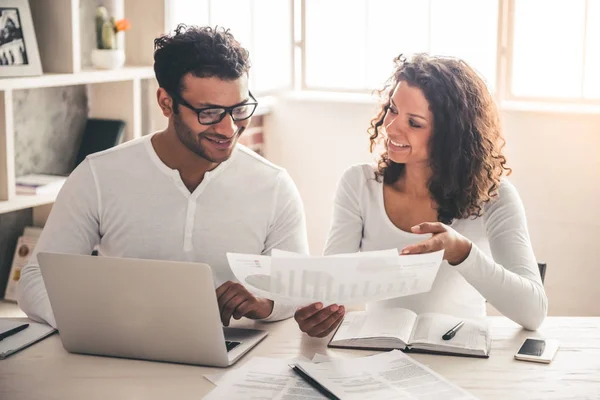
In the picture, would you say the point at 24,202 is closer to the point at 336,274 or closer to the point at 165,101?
the point at 165,101

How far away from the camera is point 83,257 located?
1.68 meters

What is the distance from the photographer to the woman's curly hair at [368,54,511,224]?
225 cm

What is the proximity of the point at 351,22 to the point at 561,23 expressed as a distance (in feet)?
2.89

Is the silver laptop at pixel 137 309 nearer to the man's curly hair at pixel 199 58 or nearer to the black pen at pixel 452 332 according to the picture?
the black pen at pixel 452 332

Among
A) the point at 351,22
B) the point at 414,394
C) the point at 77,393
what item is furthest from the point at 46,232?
the point at 351,22

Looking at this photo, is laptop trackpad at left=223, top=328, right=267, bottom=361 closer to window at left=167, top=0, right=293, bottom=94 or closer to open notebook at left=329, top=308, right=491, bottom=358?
open notebook at left=329, top=308, right=491, bottom=358

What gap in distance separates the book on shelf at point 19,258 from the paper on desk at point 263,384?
1.69 metres

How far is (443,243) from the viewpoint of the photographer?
6.12 ft

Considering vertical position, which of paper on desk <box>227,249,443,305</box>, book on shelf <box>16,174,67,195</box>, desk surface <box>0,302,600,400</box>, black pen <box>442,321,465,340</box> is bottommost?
desk surface <box>0,302,600,400</box>

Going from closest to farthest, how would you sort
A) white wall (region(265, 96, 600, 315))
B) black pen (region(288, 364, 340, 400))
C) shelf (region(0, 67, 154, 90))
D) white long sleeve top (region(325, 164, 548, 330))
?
black pen (region(288, 364, 340, 400)), white long sleeve top (region(325, 164, 548, 330)), shelf (region(0, 67, 154, 90)), white wall (region(265, 96, 600, 315))

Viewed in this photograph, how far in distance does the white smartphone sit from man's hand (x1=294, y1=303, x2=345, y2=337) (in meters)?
0.38

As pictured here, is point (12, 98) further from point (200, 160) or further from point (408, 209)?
point (408, 209)

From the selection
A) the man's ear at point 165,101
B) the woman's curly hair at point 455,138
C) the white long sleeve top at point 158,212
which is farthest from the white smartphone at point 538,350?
the man's ear at point 165,101

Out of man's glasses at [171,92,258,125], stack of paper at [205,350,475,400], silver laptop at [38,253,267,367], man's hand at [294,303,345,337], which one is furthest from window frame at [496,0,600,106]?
silver laptop at [38,253,267,367]
